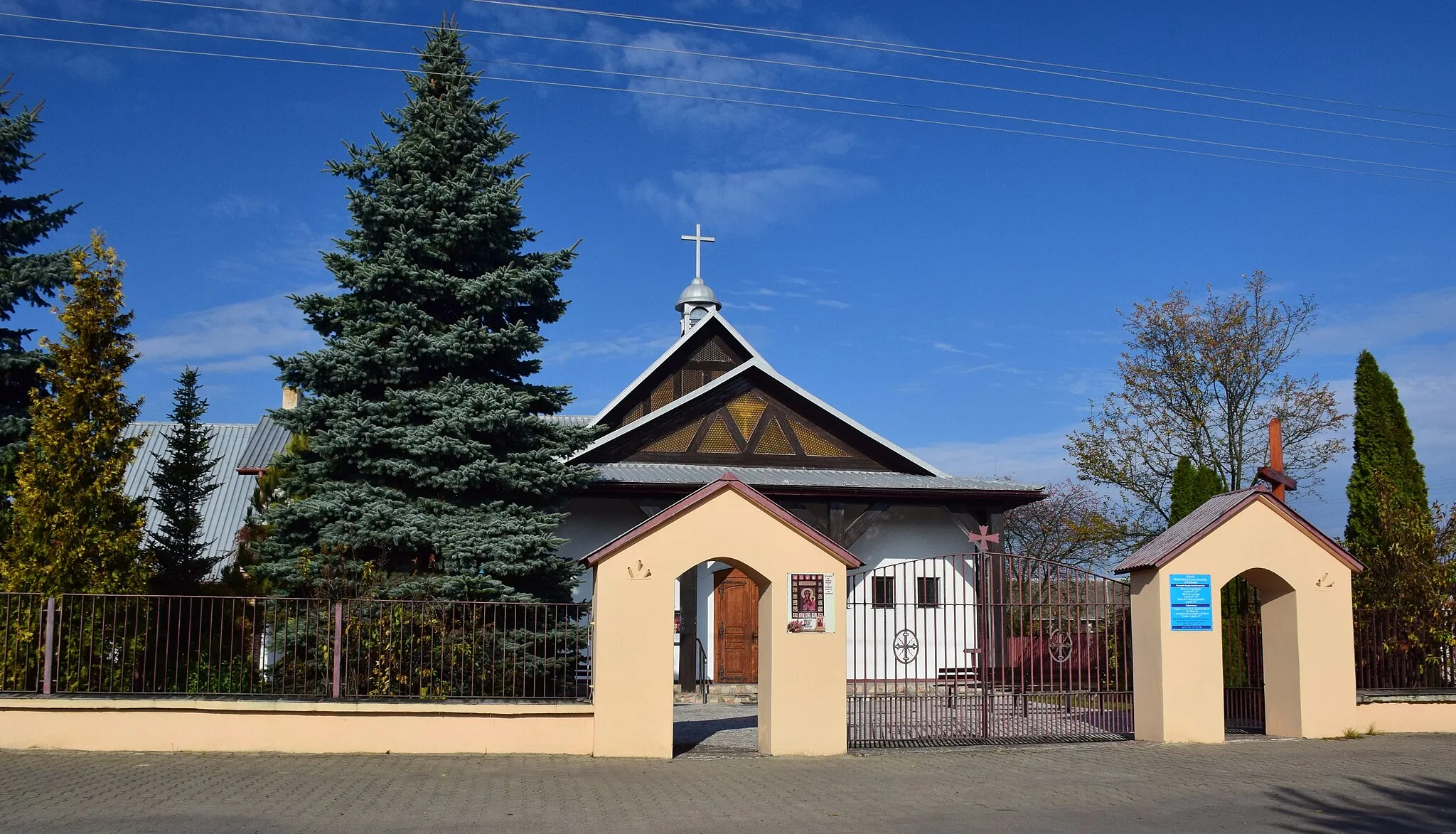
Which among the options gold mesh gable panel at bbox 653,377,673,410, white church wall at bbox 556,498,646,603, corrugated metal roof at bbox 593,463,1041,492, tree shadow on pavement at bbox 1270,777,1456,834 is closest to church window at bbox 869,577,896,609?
corrugated metal roof at bbox 593,463,1041,492

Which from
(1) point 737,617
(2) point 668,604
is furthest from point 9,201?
(1) point 737,617

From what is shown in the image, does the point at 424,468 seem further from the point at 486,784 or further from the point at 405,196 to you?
the point at 486,784

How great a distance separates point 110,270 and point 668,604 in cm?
751

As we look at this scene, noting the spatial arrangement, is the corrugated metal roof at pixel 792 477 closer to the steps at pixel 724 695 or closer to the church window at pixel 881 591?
the church window at pixel 881 591

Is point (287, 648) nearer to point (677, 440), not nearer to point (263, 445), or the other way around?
point (677, 440)

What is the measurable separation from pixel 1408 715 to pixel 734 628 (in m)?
10.4

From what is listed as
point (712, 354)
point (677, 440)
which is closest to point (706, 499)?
point (677, 440)

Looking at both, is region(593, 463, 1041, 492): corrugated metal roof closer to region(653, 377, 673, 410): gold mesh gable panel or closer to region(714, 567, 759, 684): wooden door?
region(714, 567, 759, 684): wooden door

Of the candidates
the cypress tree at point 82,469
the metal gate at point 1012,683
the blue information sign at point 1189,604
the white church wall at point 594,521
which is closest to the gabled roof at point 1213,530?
the blue information sign at point 1189,604

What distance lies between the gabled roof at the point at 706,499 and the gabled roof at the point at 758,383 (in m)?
8.81

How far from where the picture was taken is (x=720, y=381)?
21.5m

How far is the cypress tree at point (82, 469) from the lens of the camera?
12336 millimetres

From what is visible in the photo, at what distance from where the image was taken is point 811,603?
1221cm

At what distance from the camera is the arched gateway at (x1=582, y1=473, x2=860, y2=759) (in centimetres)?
1166
